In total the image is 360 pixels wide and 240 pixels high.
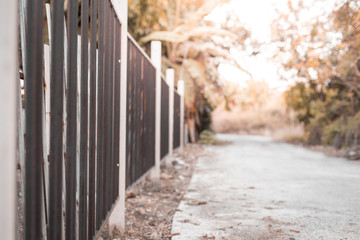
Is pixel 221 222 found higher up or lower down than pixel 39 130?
lower down

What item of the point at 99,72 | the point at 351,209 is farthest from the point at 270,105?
the point at 99,72

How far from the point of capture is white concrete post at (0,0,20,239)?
75 cm

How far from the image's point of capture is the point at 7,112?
2.48ft

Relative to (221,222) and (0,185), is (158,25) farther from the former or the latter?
(0,185)

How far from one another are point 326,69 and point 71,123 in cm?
903

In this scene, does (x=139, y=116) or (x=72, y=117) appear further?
(x=139, y=116)

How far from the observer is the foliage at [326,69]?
27.4ft

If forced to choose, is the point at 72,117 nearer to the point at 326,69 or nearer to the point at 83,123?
the point at 83,123

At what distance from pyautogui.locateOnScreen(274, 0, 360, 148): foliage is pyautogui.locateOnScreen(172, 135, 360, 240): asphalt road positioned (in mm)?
3145

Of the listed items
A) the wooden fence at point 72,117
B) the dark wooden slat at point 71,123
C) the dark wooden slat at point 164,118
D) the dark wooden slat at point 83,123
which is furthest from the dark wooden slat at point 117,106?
the dark wooden slat at point 164,118

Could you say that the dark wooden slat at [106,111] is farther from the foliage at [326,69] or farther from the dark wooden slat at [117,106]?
the foliage at [326,69]

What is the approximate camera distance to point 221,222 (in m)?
3.09

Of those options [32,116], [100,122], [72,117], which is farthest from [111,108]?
[32,116]

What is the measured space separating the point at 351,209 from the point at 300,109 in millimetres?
10403
